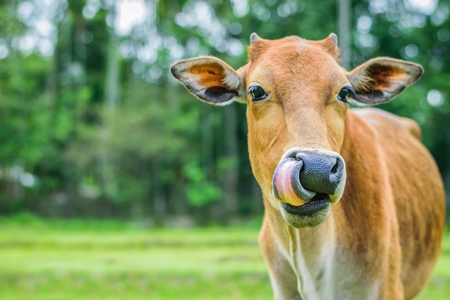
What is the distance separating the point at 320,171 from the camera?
2.85 metres

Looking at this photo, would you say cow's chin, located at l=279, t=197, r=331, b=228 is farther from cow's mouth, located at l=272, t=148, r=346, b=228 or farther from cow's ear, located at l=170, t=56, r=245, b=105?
cow's ear, located at l=170, t=56, r=245, b=105

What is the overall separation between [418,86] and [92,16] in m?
21.4

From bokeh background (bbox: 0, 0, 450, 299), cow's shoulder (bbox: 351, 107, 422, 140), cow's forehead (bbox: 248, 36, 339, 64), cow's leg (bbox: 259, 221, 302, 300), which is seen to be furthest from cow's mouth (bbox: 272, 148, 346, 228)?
bokeh background (bbox: 0, 0, 450, 299)

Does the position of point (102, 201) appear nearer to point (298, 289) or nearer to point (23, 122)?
point (23, 122)

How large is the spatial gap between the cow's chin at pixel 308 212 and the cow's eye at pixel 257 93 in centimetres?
78

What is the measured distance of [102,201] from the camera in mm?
29703

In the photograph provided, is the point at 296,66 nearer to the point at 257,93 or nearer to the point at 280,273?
the point at 257,93

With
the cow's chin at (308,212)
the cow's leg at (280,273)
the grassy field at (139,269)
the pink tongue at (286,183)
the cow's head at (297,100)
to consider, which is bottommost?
the grassy field at (139,269)

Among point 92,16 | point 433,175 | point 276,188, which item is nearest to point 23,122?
point 92,16

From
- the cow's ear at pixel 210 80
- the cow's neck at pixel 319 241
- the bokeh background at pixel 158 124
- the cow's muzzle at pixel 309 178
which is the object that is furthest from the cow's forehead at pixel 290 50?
the bokeh background at pixel 158 124

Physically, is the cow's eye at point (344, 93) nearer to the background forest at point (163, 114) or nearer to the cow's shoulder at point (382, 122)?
the cow's shoulder at point (382, 122)

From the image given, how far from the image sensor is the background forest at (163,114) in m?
25.7

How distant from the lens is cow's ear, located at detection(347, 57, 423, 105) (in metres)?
3.96

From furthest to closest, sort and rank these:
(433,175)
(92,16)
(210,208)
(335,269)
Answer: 1. (92,16)
2. (210,208)
3. (433,175)
4. (335,269)
